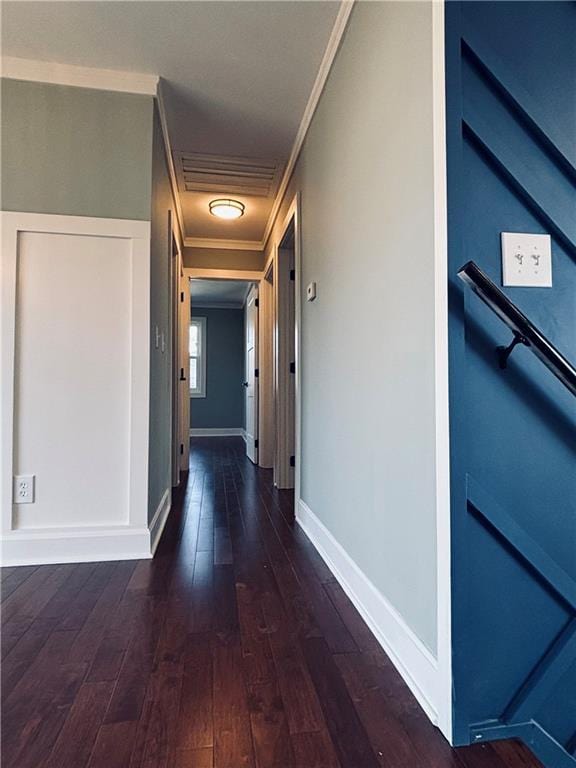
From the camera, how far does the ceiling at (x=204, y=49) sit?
1824mm

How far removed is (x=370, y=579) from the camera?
1.55 m

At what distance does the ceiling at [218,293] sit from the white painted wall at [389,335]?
4.29 metres

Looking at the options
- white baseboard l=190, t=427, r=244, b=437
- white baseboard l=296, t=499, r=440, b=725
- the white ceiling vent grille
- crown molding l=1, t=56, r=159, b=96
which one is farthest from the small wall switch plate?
white baseboard l=190, t=427, r=244, b=437

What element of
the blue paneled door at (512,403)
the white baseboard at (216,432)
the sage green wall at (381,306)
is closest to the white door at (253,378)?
the white baseboard at (216,432)

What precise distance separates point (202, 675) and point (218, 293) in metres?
6.36

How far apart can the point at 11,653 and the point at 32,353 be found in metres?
1.35

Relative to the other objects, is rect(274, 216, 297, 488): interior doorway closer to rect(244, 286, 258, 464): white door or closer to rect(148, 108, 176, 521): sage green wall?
rect(148, 108, 176, 521): sage green wall

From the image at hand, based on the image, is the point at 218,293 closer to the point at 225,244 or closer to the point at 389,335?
the point at 225,244

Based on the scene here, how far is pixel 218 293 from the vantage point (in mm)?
7082

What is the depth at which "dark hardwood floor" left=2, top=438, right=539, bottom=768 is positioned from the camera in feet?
3.20

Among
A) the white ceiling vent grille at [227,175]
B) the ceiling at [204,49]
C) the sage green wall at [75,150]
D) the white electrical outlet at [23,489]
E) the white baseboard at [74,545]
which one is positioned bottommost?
the white baseboard at [74,545]

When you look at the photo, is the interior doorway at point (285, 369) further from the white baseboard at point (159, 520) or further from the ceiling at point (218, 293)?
the ceiling at point (218, 293)

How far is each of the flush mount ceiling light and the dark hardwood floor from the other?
113 inches

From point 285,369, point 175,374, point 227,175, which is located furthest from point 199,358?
point 227,175
